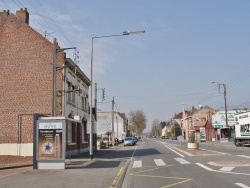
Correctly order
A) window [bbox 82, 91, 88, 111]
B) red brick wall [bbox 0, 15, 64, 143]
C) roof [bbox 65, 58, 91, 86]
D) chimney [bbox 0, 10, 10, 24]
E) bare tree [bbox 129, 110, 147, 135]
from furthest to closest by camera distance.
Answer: bare tree [bbox 129, 110, 147, 135]
window [bbox 82, 91, 88, 111]
chimney [bbox 0, 10, 10, 24]
roof [bbox 65, 58, 91, 86]
red brick wall [bbox 0, 15, 64, 143]

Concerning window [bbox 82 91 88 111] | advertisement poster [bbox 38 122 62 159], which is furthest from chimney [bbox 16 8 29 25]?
advertisement poster [bbox 38 122 62 159]

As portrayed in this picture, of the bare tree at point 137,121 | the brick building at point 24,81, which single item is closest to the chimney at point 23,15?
the brick building at point 24,81

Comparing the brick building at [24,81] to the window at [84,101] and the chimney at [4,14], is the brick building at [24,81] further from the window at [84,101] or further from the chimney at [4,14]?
the window at [84,101]

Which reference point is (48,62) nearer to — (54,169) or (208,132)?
(54,169)

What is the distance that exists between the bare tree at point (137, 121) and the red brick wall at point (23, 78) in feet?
435

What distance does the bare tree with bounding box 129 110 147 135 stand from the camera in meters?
167

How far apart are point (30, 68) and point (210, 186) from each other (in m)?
23.2

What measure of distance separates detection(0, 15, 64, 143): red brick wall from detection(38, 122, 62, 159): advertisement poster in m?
11.7

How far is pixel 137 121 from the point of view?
550 ft

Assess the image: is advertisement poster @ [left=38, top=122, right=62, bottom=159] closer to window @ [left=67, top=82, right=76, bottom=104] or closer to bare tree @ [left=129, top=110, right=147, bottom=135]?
window @ [left=67, top=82, right=76, bottom=104]

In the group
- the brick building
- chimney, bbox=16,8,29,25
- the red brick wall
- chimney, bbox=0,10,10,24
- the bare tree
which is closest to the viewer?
the brick building

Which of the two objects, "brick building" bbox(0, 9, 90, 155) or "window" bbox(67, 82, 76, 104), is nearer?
"brick building" bbox(0, 9, 90, 155)

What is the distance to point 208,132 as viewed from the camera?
9950cm

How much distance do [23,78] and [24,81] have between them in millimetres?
270
